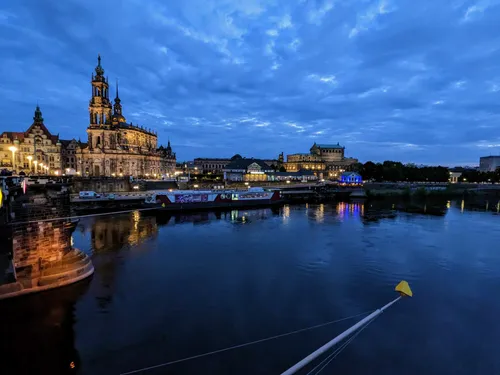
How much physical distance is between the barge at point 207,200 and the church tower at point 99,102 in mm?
43939

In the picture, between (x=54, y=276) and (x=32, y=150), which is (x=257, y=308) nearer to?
(x=54, y=276)

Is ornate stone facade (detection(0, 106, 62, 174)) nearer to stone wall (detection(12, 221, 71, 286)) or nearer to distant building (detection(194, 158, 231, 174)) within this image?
stone wall (detection(12, 221, 71, 286))

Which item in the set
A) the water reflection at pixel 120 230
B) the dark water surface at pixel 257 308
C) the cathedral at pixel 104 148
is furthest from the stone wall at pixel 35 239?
the cathedral at pixel 104 148

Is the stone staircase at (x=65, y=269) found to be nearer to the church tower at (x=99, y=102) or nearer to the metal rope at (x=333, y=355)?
the metal rope at (x=333, y=355)

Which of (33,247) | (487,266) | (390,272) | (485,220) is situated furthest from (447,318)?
(485,220)

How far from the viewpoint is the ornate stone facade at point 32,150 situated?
8038 cm

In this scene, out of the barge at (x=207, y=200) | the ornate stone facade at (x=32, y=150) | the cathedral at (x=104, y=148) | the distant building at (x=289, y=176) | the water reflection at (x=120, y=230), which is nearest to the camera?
the water reflection at (x=120, y=230)

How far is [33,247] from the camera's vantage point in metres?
19.7

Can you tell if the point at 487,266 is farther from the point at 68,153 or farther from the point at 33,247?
the point at 68,153

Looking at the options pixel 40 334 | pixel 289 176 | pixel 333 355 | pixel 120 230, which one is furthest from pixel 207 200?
pixel 289 176

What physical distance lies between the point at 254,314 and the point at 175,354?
18.3ft

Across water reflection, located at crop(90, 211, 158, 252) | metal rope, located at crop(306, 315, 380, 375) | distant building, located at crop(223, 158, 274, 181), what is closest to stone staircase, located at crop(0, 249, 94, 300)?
water reflection, located at crop(90, 211, 158, 252)

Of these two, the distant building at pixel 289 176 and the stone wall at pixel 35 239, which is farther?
the distant building at pixel 289 176

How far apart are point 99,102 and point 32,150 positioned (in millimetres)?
23665
